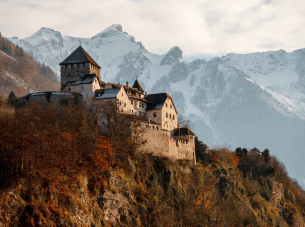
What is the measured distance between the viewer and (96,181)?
60.1 m

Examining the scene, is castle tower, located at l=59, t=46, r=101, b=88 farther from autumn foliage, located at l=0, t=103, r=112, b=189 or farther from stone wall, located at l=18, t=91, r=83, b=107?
autumn foliage, located at l=0, t=103, r=112, b=189

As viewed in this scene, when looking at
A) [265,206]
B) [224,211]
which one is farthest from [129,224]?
[265,206]

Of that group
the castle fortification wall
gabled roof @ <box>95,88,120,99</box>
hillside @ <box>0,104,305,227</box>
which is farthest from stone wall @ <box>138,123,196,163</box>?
the castle fortification wall

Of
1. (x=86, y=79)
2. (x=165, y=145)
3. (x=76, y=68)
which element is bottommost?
(x=165, y=145)

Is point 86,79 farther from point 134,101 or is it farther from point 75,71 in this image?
point 134,101

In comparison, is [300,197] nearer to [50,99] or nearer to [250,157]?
[250,157]

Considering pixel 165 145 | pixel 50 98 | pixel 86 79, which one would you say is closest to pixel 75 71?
pixel 86 79

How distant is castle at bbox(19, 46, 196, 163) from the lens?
7694cm

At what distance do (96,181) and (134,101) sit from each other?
3170cm

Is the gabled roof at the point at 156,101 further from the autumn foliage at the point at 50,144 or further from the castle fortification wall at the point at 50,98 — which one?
the autumn foliage at the point at 50,144

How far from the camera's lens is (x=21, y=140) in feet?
169

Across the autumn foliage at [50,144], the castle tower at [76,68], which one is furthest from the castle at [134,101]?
the autumn foliage at [50,144]

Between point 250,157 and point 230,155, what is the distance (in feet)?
24.8

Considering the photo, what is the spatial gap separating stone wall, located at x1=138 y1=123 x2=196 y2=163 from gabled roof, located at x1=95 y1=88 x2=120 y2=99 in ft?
28.3
